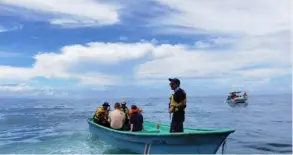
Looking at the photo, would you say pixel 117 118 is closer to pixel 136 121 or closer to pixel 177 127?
pixel 136 121

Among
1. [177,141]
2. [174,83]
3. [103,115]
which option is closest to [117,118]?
[103,115]

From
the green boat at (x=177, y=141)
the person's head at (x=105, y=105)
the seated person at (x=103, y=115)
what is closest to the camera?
the green boat at (x=177, y=141)

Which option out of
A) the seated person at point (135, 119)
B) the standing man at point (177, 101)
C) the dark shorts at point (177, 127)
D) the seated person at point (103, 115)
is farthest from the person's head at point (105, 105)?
the standing man at point (177, 101)

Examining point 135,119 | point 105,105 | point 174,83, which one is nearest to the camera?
point 174,83

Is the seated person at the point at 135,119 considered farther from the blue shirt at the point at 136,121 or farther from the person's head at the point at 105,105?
the person's head at the point at 105,105

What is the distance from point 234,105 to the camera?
53906mm

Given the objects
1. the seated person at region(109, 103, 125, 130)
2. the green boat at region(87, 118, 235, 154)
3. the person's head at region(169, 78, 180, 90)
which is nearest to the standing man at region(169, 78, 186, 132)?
the person's head at region(169, 78, 180, 90)

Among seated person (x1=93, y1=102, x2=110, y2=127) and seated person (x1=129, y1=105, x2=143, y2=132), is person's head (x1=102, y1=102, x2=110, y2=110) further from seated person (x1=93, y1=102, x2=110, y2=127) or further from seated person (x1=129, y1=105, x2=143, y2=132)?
seated person (x1=129, y1=105, x2=143, y2=132)

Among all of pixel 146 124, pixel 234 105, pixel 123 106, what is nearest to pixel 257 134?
pixel 146 124

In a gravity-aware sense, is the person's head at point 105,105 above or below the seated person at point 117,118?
above

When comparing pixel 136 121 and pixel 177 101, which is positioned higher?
pixel 177 101

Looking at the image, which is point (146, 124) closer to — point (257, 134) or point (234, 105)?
point (257, 134)

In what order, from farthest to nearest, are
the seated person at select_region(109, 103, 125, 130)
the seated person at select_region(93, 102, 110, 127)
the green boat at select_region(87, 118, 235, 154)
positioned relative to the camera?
A: the seated person at select_region(93, 102, 110, 127), the seated person at select_region(109, 103, 125, 130), the green boat at select_region(87, 118, 235, 154)

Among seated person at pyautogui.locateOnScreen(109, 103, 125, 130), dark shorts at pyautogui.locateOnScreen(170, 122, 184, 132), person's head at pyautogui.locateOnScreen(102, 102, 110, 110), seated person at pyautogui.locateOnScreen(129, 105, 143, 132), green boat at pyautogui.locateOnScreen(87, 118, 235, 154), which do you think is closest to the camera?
green boat at pyautogui.locateOnScreen(87, 118, 235, 154)
